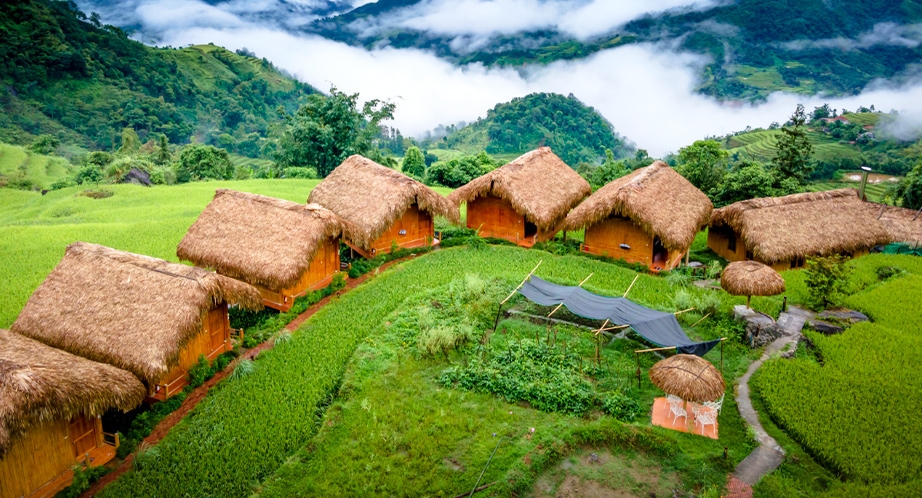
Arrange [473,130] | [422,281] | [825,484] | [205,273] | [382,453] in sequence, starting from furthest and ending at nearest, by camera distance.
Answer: [473,130]
[422,281]
[205,273]
[382,453]
[825,484]

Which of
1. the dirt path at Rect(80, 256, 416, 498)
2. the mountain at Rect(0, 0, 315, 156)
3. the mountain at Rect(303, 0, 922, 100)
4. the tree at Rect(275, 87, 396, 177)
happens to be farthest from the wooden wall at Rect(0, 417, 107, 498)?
the mountain at Rect(303, 0, 922, 100)

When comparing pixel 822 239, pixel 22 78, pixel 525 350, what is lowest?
pixel 525 350

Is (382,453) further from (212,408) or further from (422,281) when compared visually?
(422,281)

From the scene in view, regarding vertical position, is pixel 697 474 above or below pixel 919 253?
below

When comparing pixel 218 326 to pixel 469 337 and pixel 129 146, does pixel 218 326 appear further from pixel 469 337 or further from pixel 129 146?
pixel 129 146

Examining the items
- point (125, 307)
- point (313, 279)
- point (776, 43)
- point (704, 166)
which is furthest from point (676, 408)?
point (776, 43)

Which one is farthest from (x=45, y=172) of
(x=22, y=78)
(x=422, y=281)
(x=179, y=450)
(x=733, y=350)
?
(x=733, y=350)
